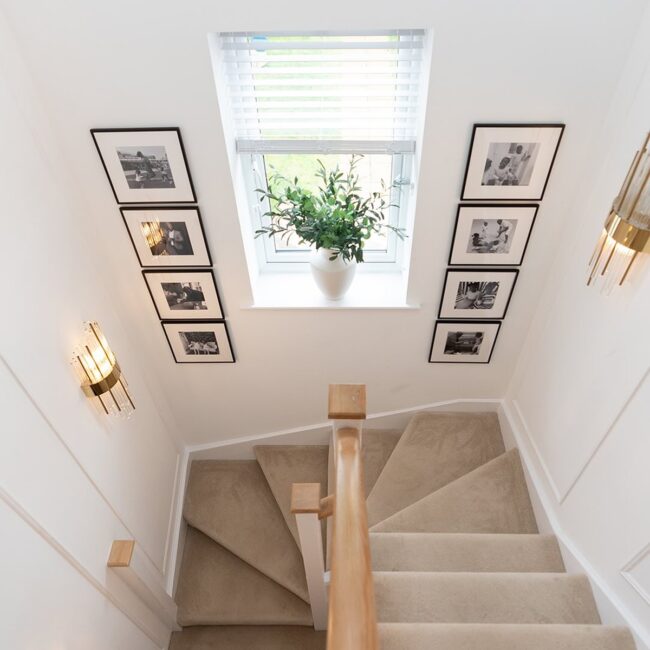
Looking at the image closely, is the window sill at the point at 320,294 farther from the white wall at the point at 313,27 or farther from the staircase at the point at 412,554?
the staircase at the point at 412,554

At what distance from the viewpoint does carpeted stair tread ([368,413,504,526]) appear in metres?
3.46

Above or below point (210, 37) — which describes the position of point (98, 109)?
below

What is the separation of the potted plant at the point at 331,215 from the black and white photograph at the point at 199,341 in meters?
0.74

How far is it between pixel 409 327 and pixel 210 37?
1918mm

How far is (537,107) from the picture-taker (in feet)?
7.16

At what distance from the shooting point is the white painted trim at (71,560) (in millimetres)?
1790

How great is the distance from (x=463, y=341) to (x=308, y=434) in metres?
1.46

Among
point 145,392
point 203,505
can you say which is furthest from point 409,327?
point 203,505

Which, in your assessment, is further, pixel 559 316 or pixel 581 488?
pixel 559 316

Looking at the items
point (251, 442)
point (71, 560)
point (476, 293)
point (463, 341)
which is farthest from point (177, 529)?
point (476, 293)

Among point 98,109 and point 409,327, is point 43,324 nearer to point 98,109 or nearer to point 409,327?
point 98,109

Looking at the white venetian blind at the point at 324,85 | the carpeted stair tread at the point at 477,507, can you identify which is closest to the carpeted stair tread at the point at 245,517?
the carpeted stair tread at the point at 477,507

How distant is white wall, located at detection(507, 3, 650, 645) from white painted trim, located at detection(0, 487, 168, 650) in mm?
2313

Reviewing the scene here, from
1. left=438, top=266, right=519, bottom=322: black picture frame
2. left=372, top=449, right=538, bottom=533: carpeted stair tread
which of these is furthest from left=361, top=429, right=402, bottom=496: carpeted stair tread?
left=438, top=266, right=519, bottom=322: black picture frame
